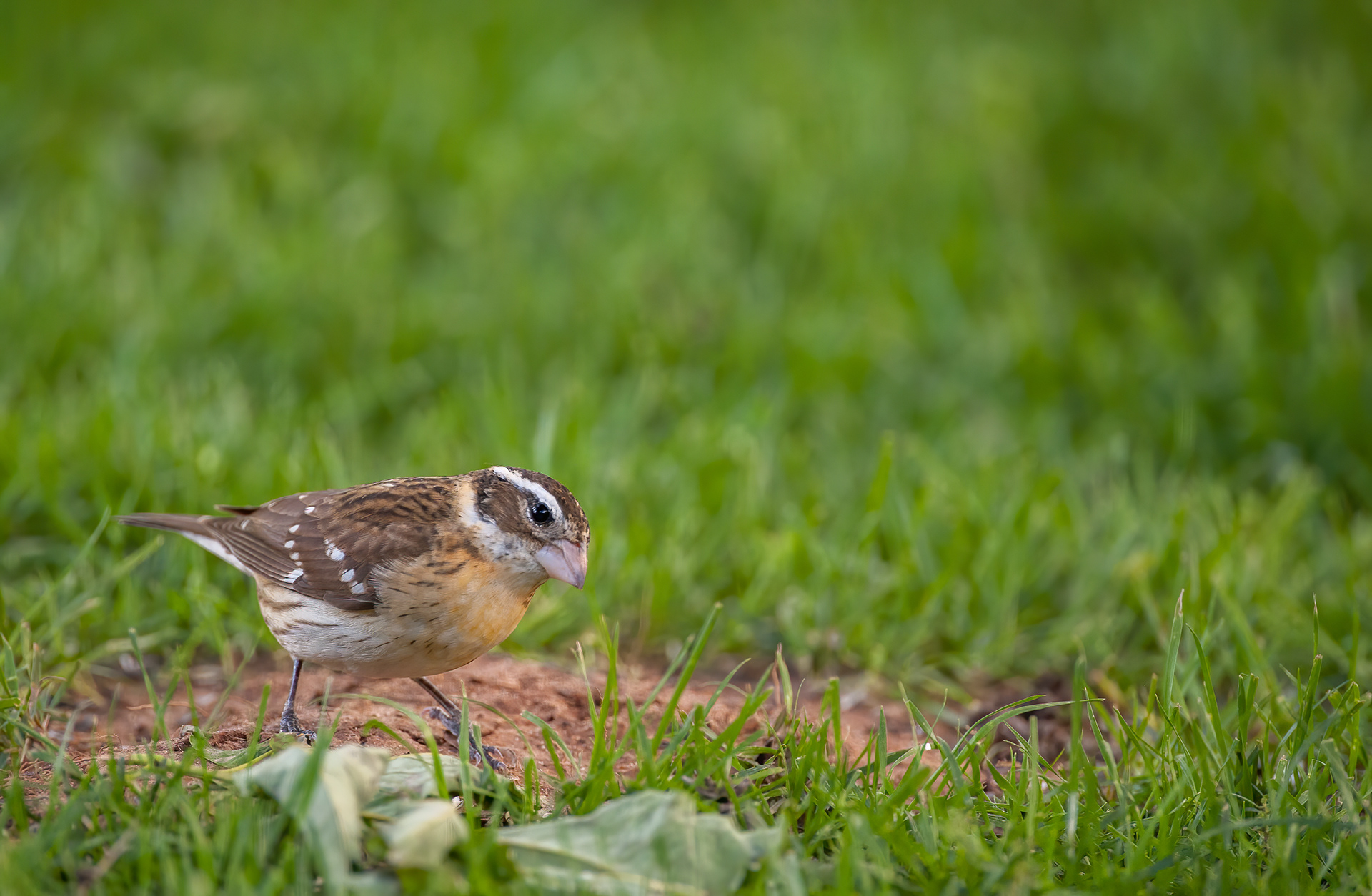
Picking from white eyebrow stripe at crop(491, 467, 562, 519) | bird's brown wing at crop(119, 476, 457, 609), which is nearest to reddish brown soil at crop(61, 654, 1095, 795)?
bird's brown wing at crop(119, 476, 457, 609)

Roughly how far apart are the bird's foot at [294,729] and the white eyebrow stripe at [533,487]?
0.93 m

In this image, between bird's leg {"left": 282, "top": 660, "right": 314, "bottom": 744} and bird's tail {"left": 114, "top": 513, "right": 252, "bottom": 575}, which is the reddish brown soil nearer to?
bird's leg {"left": 282, "top": 660, "right": 314, "bottom": 744}

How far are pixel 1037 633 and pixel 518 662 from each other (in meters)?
1.99

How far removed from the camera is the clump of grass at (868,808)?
2.78 metres

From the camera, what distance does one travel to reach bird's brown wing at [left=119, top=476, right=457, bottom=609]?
368 cm

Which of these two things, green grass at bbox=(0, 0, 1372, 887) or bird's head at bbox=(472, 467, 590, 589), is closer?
bird's head at bbox=(472, 467, 590, 589)

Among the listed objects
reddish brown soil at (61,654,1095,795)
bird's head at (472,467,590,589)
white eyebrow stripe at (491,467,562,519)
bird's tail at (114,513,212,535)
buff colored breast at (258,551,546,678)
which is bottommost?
reddish brown soil at (61,654,1095,795)

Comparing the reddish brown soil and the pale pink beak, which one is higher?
the pale pink beak

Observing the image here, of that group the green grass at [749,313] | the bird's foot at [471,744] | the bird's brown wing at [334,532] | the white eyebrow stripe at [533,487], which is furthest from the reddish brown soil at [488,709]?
the white eyebrow stripe at [533,487]

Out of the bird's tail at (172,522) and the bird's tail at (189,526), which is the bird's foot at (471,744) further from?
the bird's tail at (172,522)

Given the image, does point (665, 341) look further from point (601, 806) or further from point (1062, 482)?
point (601, 806)

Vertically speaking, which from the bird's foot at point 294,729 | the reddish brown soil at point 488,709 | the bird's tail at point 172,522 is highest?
the bird's tail at point 172,522

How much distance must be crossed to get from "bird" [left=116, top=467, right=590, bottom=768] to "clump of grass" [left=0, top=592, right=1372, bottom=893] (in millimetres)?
398

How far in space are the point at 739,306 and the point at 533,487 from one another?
342 centimetres
